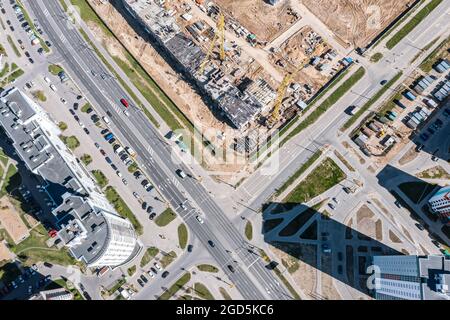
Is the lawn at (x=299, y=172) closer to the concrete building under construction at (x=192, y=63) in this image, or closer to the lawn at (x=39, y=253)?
the concrete building under construction at (x=192, y=63)

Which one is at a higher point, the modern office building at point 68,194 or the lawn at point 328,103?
the modern office building at point 68,194

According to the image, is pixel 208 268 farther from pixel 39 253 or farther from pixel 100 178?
pixel 39 253

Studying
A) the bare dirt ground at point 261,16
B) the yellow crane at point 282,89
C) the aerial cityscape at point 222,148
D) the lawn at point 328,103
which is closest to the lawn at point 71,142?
the aerial cityscape at point 222,148

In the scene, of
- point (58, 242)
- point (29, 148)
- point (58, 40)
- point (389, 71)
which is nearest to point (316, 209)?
point (389, 71)

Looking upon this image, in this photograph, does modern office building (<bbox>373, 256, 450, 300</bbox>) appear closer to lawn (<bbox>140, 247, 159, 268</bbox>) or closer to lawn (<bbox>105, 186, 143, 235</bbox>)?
lawn (<bbox>140, 247, 159, 268</bbox>)

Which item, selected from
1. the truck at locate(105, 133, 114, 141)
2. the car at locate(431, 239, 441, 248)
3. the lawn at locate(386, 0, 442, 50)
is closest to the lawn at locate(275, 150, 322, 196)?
the car at locate(431, 239, 441, 248)

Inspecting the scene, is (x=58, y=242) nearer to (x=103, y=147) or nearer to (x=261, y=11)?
(x=103, y=147)
